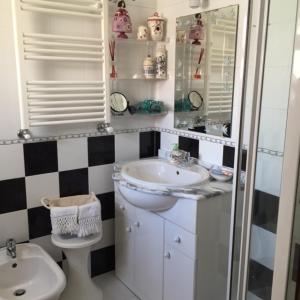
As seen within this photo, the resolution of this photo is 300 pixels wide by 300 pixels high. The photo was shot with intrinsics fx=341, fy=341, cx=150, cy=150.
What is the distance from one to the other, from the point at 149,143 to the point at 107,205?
0.58 metres

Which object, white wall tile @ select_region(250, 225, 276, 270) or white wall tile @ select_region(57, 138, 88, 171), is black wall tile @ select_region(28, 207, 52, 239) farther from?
white wall tile @ select_region(250, 225, 276, 270)

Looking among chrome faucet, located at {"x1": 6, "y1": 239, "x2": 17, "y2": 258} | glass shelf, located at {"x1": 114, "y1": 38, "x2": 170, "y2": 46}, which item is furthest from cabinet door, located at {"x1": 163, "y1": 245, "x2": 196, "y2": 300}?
glass shelf, located at {"x1": 114, "y1": 38, "x2": 170, "y2": 46}

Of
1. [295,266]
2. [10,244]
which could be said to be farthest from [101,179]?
[295,266]

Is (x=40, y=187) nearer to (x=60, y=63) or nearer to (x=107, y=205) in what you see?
(x=107, y=205)

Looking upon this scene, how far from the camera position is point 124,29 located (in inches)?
88.1

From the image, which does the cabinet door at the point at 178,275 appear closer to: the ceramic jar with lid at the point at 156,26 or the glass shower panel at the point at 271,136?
the glass shower panel at the point at 271,136

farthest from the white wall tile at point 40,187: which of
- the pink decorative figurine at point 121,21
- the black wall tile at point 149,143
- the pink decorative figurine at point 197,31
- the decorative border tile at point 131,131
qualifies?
the pink decorative figurine at point 197,31

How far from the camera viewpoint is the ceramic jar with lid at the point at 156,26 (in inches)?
92.3

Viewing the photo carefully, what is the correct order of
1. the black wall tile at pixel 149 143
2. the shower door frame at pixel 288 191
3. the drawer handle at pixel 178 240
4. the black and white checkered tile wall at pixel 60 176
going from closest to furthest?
1. the shower door frame at pixel 288 191
2. the drawer handle at pixel 178 240
3. the black and white checkered tile wall at pixel 60 176
4. the black wall tile at pixel 149 143

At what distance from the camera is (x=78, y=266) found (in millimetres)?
2158

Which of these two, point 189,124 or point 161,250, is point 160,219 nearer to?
point 161,250

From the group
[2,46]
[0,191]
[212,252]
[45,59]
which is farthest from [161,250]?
[2,46]

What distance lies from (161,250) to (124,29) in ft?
4.69

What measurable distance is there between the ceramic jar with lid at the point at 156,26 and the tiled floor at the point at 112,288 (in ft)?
5.86
